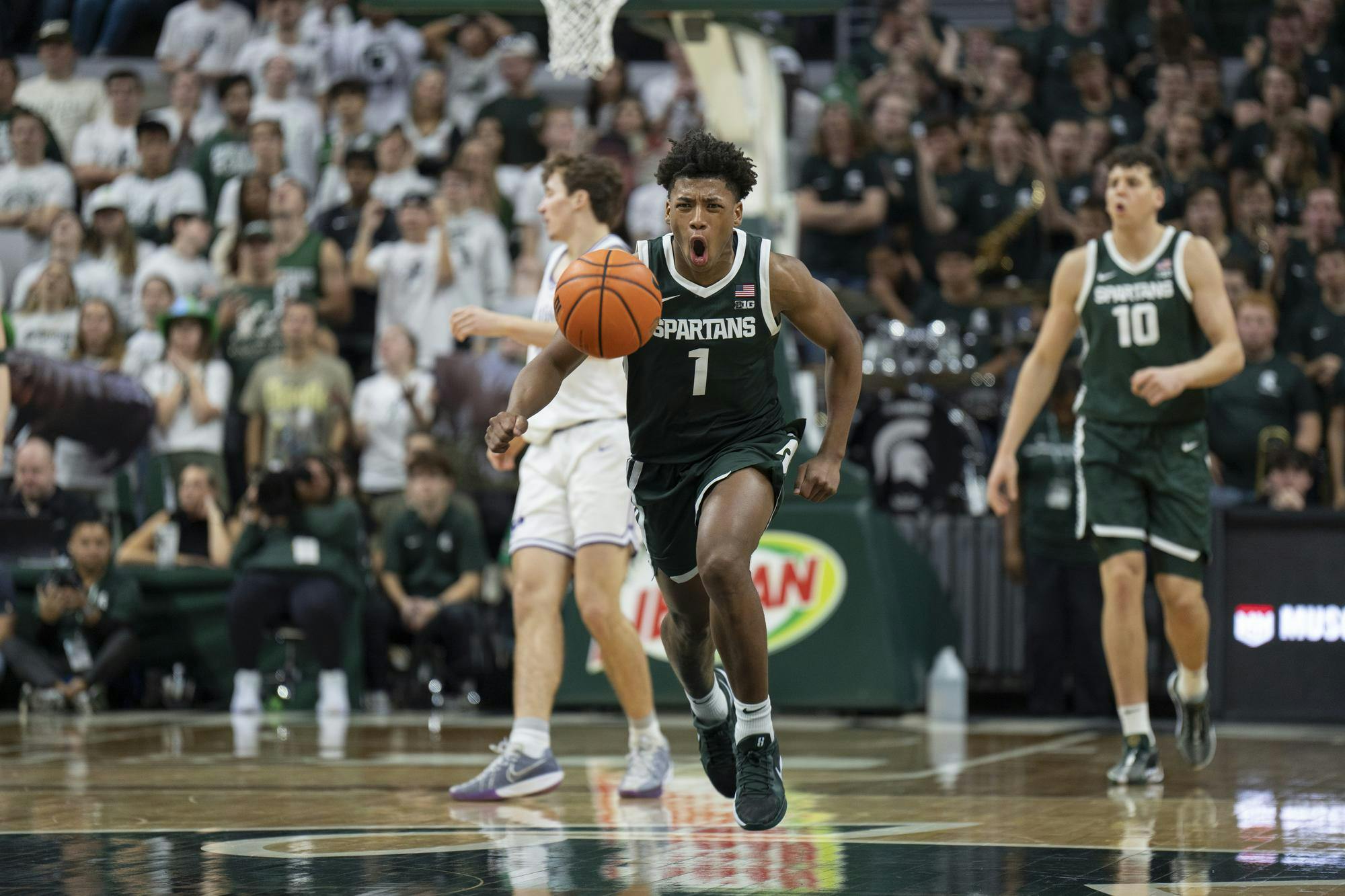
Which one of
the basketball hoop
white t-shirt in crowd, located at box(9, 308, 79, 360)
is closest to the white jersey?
the basketball hoop

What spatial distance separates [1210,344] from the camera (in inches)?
287

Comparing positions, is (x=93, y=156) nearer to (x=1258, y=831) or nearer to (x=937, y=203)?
(x=937, y=203)

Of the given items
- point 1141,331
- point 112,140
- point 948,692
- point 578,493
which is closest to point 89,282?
point 112,140

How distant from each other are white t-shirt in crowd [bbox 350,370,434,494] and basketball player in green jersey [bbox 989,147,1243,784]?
5760 mm

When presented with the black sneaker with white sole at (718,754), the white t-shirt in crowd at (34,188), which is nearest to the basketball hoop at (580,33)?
the black sneaker with white sole at (718,754)

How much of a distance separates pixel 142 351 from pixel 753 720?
866 centimetres

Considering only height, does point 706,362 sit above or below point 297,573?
above

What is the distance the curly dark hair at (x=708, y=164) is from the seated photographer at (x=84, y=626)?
6.94 m

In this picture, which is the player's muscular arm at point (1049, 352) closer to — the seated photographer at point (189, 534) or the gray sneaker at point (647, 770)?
the gray sneaker at point (647, 770)

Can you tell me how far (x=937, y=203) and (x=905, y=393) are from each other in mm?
2182

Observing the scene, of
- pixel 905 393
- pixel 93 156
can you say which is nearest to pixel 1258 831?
pixel 905 393

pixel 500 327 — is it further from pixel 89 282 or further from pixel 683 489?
pixel 89 282

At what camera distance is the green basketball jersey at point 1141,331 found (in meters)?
7.17

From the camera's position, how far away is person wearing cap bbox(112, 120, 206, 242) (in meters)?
14.3
